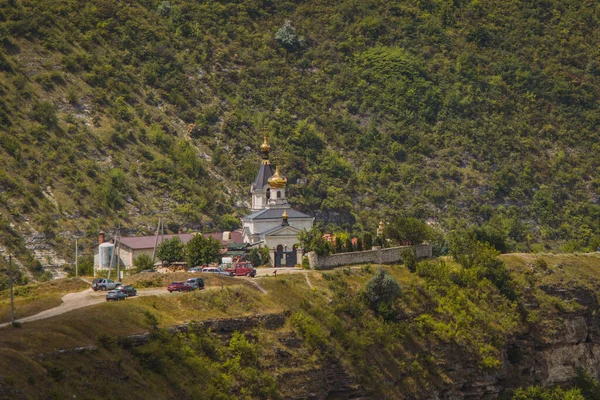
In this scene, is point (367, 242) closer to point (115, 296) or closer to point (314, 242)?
point (314, 242)

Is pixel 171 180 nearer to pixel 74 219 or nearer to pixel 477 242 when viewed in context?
pixel 74 219

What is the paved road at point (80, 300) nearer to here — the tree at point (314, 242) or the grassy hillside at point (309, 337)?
the grassy hillside at point (309, 337)

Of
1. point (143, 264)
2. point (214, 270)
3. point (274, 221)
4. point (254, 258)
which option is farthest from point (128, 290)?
point (274, 221)

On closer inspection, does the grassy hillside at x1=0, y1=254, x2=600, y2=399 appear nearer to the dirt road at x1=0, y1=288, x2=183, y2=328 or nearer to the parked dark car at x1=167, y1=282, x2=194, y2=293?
the dirt road at x1=0, y1=288, x2=183, y2=328

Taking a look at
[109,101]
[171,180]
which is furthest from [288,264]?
[109,101]

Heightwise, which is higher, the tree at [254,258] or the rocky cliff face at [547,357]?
the tree at [254,258]

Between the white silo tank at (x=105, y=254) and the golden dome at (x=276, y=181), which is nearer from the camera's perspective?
the white silo tank at (x=105, y=254)

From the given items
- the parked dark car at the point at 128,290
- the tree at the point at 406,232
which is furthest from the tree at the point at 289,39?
the parked dark car at the point at 128,290
